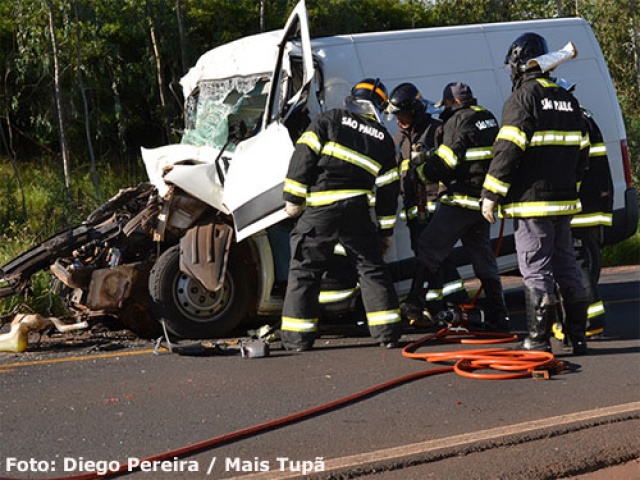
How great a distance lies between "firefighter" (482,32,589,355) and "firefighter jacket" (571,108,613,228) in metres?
0.75

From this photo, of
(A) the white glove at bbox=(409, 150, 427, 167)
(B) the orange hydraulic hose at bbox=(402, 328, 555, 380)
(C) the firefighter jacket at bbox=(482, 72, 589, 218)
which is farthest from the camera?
(A) the white glove at bbox=(409, 150, 427, 167)

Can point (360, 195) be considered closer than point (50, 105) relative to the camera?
Yes

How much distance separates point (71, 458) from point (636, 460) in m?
2.69

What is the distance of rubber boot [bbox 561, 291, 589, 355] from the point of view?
6910 mm

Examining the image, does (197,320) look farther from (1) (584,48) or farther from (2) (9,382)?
(1) (584,48)

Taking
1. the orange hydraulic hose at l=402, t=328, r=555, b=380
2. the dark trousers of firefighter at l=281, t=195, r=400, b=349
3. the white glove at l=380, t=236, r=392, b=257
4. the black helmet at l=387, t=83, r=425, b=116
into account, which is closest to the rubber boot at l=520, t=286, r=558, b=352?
the orange hydraulic hose at l=402, t=328, r=555, b=380

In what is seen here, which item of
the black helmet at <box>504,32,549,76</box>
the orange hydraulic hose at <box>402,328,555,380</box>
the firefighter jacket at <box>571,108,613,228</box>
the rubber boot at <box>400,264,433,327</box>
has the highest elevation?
the black helmet at <box>504,32,549,76</box>

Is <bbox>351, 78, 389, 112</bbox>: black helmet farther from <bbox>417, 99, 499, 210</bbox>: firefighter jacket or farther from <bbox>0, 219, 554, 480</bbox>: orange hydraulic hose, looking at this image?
<bbox>0, 219, 554, 480</bbox>: orange hydraulic hose

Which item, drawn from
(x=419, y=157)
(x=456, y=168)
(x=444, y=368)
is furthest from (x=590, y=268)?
(x=444, y=368)

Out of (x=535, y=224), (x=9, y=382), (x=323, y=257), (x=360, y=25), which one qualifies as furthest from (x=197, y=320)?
(x=360, y=25)

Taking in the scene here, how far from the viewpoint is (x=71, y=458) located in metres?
4.62

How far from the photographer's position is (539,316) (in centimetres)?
676

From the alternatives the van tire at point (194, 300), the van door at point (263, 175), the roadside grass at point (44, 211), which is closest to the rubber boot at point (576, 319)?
the van door at point (263, 175)

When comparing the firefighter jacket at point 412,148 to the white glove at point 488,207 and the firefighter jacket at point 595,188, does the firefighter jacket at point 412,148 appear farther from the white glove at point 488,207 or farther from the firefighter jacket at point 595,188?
the white glove at point 488,207
